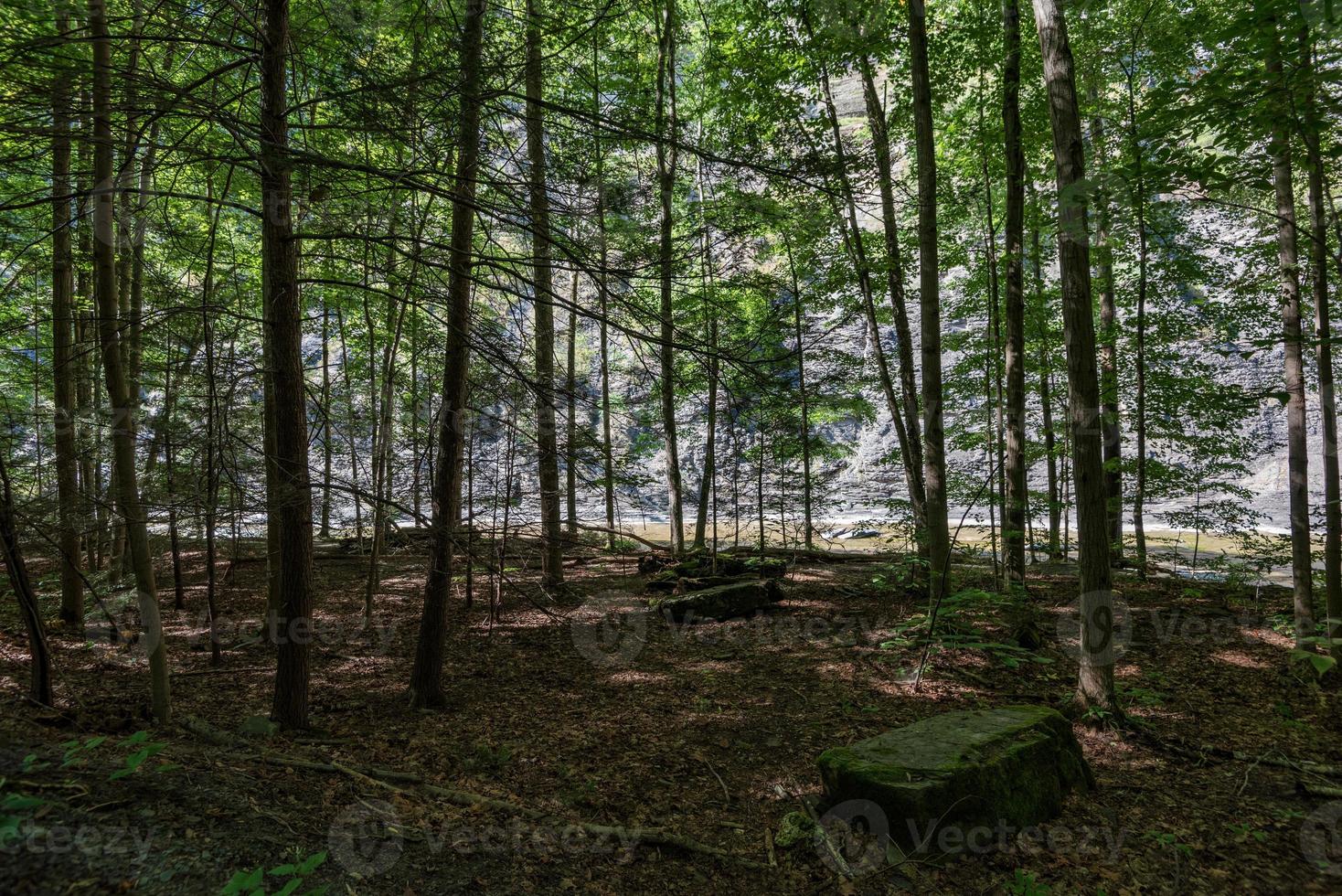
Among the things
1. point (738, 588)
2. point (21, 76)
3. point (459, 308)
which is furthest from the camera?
point (738, 588)

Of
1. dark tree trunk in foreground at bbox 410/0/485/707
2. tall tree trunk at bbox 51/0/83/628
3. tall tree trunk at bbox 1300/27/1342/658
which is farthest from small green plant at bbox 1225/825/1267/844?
tall tree trunk at bbox 51/0/83/628

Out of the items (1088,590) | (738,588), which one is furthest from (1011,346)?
(738,588)

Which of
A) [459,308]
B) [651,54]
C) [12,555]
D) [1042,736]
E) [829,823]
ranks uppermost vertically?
[651,54]

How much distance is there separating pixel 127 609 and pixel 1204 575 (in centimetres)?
1755

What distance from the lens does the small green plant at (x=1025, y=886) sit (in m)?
3.11

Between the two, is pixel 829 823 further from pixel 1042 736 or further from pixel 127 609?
pixel 127 609

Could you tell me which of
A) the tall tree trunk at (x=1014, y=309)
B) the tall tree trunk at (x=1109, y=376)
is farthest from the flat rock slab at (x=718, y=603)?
the tall tree trunk at (x=1109, y=376)

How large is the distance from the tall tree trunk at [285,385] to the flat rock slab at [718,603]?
4979 millimetres

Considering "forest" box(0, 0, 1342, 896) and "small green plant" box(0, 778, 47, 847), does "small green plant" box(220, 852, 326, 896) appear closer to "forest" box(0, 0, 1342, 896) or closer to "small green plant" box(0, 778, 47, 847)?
"forest" box(0, 0, 1342, 896)

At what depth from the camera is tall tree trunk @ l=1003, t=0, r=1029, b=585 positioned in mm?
7613

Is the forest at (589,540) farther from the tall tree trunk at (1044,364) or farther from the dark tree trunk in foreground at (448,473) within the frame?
the tall tree trunk at (1044,364)

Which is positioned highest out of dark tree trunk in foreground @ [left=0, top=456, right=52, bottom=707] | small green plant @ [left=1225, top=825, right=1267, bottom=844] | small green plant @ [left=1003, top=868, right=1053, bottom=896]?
dark tree trunk in foreground @ [left=0, top=456, right=52, bottom=707]

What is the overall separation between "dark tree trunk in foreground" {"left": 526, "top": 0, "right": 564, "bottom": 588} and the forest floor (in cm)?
116

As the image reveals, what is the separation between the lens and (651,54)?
13000 millimetres
